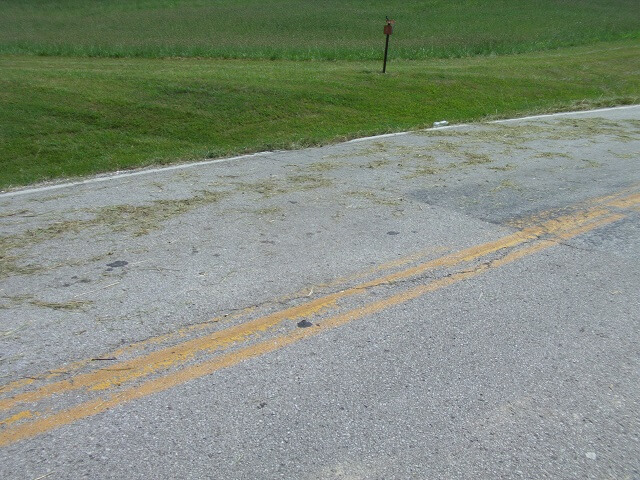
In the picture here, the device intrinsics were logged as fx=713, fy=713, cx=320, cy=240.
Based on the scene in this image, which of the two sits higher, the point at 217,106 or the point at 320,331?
the point at 320,331

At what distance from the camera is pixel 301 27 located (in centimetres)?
3259

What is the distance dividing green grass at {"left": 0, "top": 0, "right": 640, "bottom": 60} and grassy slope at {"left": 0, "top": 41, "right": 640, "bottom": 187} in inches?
237

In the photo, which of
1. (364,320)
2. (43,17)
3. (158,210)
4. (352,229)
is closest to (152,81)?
(158,210)

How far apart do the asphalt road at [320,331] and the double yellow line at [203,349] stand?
0.05 ft

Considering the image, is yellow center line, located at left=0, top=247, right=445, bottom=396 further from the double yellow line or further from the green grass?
the green grass

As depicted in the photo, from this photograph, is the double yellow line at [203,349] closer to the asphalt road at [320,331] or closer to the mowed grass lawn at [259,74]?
the asphalt road at [320,331]

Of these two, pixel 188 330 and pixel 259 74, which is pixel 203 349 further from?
pixel 259 74

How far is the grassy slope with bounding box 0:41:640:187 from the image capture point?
1098 centimetres

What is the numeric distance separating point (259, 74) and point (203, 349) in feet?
43.7

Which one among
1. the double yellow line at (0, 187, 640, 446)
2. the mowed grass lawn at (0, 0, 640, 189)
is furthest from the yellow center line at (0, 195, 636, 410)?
the mowed grass lawn at (0, 0, 640, 189)

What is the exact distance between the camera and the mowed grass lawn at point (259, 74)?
11695 millimetres

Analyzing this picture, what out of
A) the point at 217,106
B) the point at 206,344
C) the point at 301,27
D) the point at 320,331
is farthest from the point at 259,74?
the point at 301,27

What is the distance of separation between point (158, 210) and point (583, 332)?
4.37m

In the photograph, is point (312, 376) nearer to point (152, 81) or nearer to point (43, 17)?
point (152, 81)
